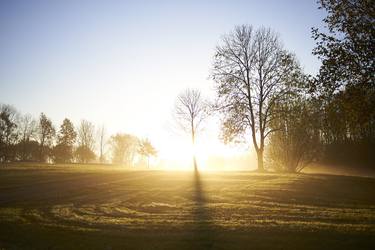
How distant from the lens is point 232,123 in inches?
1485

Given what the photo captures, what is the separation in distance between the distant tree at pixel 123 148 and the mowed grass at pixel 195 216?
10118 cm

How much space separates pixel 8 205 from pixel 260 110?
90.5ft

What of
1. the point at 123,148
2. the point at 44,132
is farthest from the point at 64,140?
the point at 123,148

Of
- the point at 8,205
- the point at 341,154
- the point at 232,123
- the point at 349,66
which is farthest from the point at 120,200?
the point at 341,154

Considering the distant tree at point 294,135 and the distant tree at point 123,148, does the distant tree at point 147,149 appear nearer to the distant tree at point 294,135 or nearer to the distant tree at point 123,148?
the distant tree at point 123,148

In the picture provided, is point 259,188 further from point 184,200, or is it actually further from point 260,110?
point 260,110

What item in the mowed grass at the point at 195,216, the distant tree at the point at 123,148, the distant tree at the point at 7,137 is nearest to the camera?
the mowed grass at the point at 195,216

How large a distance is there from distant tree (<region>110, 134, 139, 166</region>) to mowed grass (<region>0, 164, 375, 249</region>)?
10118 centimetres

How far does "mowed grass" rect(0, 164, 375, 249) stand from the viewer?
450 inches

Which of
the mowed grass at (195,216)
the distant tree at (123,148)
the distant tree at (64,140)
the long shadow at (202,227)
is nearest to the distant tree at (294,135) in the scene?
the mowed grass at (195,216)

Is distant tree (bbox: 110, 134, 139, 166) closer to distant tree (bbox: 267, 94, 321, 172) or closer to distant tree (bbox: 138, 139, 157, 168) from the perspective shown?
distant tree (bbox: 138, 139, 157, 168)

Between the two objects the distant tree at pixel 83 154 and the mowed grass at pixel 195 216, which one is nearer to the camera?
the mowed grass at pixel 195 216

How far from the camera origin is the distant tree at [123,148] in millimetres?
127631

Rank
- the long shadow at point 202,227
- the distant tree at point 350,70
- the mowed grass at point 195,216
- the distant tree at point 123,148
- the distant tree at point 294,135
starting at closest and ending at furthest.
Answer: the long shadow at point 202,227 → the mowed grass at point 195,216 → the distant tree at point 350,70 → the distant tree at point 294,135 → the distant tree at point 123,148
